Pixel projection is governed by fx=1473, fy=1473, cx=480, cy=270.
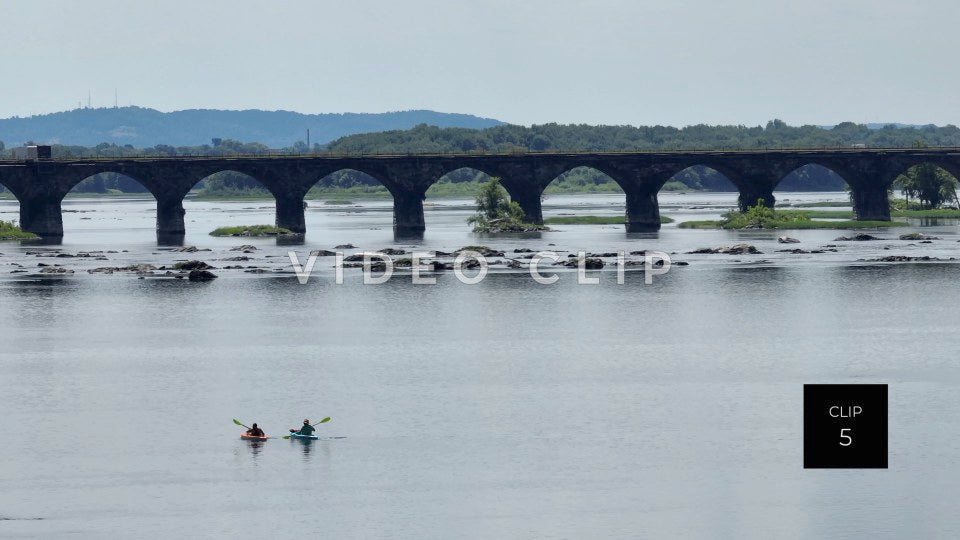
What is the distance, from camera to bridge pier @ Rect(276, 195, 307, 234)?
15175cm

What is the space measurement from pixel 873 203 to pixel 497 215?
40353 millimetres

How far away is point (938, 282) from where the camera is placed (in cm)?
9581

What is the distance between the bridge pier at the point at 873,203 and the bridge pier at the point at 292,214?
59.4m

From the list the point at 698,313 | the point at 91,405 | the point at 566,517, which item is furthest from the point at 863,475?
the point at 698,313

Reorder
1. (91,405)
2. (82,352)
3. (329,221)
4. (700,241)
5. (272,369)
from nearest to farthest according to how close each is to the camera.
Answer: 1. (91,405)
2. (272,369)
3. (82,352)
4. (700,241)
5. (329,221)

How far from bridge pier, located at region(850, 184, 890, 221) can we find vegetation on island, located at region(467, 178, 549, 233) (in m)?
34.2

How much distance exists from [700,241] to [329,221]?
7075cm

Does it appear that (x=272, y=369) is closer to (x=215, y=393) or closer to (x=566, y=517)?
(x=215, y=393)

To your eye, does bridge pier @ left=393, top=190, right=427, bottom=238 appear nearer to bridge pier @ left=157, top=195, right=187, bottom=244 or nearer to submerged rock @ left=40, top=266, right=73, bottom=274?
bridge pier @ left=157, top=195, right=187, bottom=244

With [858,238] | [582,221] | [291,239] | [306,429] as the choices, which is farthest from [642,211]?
[306,429]

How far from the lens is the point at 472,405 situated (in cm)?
5609

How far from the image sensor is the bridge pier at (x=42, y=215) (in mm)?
145000

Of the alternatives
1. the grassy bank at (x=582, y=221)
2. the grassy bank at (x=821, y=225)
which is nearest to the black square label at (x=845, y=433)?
the grassy bank at (x=821, y=225)

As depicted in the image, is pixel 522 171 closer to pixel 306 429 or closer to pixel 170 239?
pixel 170 239
